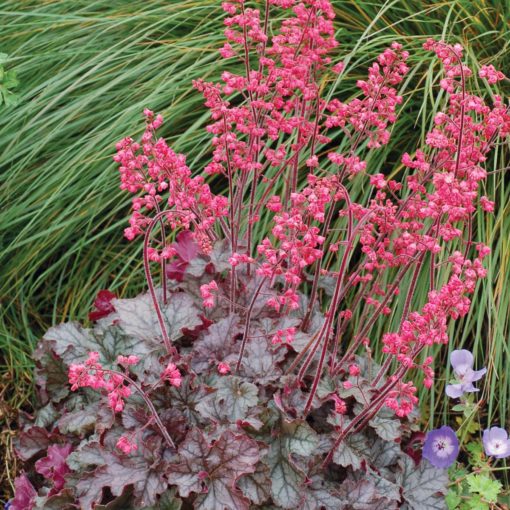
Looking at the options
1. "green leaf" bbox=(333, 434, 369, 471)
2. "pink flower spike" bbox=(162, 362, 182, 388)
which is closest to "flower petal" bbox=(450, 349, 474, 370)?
"green leaf" bbox=(333, 434, 369, 471)

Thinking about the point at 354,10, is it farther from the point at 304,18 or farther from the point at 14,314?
the point at 14,314

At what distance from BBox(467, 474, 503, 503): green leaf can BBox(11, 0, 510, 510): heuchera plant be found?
22 cm

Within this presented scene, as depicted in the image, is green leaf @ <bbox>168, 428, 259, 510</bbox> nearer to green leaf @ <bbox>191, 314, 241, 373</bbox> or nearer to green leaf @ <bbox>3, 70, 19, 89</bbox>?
green leaf @ <bbox>191, 314, 241, 373</bbox>

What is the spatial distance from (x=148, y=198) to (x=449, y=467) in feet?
4.52

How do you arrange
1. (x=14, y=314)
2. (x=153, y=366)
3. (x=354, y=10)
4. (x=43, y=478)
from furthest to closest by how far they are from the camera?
1. (x=354, y=10)
2. (x=14, y=314)
3. (x=43, y=478)
4. (x=153, y=366)

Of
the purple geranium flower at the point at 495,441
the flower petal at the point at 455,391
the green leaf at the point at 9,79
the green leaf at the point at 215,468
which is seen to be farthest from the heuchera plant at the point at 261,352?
the green leaf at the point at 9,79

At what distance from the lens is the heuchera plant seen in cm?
198

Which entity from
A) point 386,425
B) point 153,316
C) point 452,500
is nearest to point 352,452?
point 386,425

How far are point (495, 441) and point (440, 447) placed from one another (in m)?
0.25

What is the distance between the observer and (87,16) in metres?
3.71

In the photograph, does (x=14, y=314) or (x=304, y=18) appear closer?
(x=304, y=18)

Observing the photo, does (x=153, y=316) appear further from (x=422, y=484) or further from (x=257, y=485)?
(x=422, y=484)

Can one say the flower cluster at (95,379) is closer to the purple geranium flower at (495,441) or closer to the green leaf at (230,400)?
the green leaf at (230,400)

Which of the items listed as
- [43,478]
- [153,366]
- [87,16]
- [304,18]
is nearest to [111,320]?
[153,366]
